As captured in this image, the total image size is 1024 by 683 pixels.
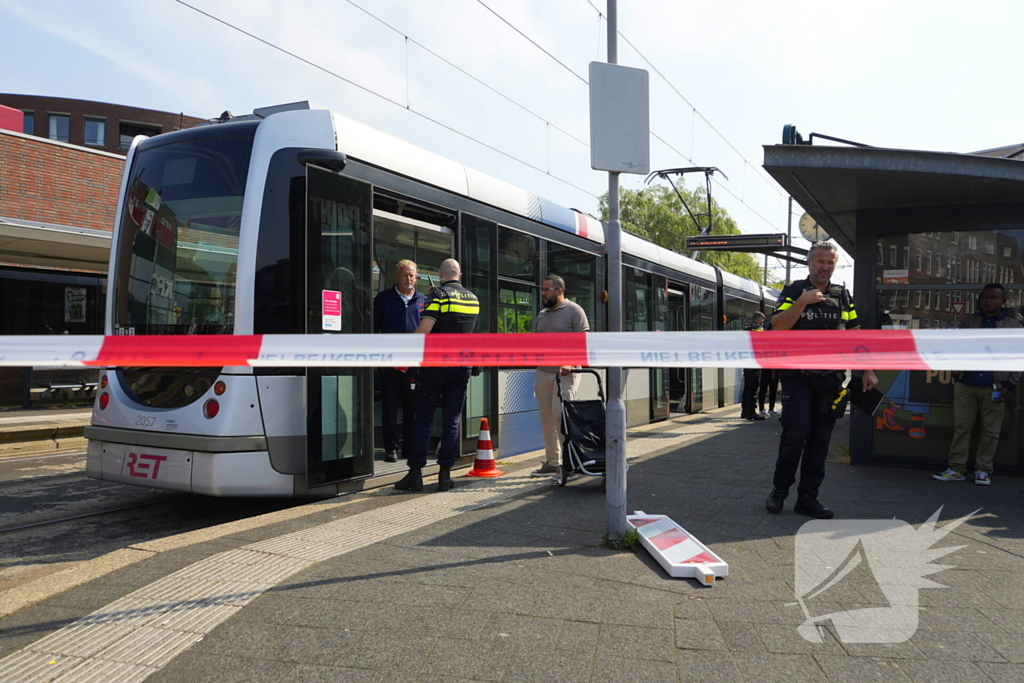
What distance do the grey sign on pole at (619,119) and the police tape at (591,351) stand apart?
1.09 meters

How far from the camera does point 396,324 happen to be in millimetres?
6953

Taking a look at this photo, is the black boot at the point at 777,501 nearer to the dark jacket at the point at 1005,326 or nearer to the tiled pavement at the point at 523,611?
the tiled pavement at the point at 523,611

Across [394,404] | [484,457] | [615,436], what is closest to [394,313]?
[394,404]

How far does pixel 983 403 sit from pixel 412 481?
5.08 meters

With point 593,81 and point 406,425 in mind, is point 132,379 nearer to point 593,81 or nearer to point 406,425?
point 406,425

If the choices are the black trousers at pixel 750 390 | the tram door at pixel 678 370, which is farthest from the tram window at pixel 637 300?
the black trousers at pixel 750 390

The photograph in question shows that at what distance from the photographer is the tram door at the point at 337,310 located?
538cm

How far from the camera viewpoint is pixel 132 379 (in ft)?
18.0

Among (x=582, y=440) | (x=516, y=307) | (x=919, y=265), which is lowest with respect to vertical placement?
(x=582, y=440)

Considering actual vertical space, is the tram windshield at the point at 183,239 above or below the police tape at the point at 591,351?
above

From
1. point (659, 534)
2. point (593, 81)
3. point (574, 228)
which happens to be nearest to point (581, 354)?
point (659, 534)

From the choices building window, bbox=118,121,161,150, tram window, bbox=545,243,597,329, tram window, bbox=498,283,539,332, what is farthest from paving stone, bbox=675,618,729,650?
building window, bbox=118,121,161,150

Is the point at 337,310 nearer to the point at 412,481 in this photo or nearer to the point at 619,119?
the point at 412,481

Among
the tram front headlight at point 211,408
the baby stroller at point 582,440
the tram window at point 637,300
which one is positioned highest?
the tram window at point 637,300
